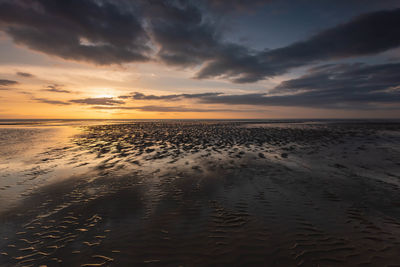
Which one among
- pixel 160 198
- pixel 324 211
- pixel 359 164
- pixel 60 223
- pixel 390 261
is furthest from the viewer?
pixel 359 164

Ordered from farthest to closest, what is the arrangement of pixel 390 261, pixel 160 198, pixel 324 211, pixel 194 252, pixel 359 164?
pixel 359 164, pixel 160 198, pixel 324 211, pixel 194 252, pixel 390 261

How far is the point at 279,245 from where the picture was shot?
181 inches

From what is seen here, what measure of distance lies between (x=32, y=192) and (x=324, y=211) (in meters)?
11.8

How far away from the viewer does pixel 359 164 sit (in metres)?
12.9

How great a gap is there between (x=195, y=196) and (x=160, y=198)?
1.46m

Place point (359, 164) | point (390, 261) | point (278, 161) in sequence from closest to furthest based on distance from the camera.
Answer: point (390, 261) → point (359, 164) → point (278, 161)

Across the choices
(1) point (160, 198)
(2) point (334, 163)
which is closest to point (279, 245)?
(1) point (160, 198)

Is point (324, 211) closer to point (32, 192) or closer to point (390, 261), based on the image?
point (390, 261)

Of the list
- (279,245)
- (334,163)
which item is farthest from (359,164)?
(279,245)

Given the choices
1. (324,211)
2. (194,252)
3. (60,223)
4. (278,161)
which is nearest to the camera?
(194,252)

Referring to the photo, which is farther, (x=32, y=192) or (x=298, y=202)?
(x=32, y=192)

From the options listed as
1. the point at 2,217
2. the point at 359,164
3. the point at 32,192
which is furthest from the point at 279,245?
the point at 359,164

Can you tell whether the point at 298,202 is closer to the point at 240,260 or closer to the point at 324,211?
the point at 324,211

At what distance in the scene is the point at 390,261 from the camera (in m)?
4.04
